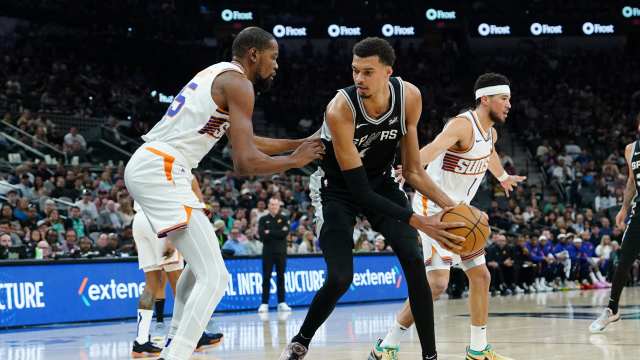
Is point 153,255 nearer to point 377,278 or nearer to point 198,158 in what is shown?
Answer: point 198,158

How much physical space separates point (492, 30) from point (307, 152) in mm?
28127

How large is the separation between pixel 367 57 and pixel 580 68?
31580 millimetres

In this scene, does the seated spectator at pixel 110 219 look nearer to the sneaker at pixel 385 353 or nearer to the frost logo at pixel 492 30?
the sneaker at pixel 385 353

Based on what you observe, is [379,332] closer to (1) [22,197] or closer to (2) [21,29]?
(1) [22,197]

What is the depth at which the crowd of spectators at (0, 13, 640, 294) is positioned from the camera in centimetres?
1845

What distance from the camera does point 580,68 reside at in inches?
1432

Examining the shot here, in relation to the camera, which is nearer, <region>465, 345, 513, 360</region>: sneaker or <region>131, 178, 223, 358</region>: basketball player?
<region>465, 345, 513, 360</region>: sneaker

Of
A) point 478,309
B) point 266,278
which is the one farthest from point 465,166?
point 266,278

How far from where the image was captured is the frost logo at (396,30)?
32531 millimetres

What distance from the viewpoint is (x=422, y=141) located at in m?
31.8

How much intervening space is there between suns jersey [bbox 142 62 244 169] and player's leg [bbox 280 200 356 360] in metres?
1.07

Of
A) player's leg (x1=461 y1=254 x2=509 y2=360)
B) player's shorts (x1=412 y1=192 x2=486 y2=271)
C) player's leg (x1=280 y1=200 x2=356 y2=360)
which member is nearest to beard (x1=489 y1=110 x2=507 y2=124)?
player's shorts (x1=412 y1=192 x2=486 y2=271)

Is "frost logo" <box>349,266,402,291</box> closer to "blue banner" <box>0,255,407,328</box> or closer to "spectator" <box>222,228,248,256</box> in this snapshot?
"blue banner" <box>0,255,407,328</box>

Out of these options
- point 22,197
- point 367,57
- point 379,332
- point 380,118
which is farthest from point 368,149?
point 22,197
